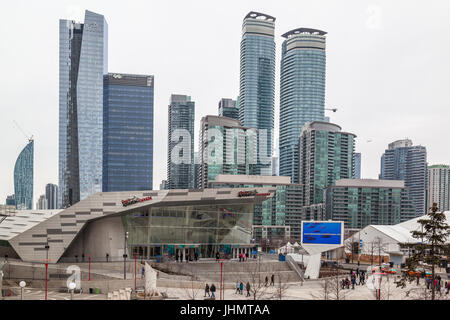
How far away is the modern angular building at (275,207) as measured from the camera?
15625 centimetres

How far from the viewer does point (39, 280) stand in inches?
1601

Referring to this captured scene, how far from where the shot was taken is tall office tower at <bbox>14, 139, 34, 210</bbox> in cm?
10044

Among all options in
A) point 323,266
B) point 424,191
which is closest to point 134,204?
point 323,266

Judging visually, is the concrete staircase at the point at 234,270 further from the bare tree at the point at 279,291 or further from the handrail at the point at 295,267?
the bare tree at the point at 279,291

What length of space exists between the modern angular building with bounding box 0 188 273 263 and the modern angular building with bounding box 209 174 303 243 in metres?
97.3

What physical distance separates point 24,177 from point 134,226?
62199 mm

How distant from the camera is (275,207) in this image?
182 meters

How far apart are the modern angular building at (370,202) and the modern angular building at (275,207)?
1737cm

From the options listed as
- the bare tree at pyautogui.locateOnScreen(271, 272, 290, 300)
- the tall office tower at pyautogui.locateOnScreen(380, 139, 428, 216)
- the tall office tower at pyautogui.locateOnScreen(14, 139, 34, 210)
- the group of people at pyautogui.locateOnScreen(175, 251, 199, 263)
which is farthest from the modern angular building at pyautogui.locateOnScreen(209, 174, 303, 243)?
the bare tree at pyautogui.locateOnScreen(271, 272, 290, 300)

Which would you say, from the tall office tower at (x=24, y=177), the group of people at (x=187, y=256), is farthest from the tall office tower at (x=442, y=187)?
the tall office tower at (x=24, y=177)

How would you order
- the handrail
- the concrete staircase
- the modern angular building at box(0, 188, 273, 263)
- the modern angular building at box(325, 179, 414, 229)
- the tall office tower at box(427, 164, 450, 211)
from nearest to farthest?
the concrete staircase < the handrail < the modern angular building at box(0, 188, 273, 263) < the tall office tower at box(427, 164, 450, 211) < the modern angular building at box(325, 179, 414, 229)

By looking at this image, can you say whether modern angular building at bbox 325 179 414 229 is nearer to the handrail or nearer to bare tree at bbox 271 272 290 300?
the handrail
